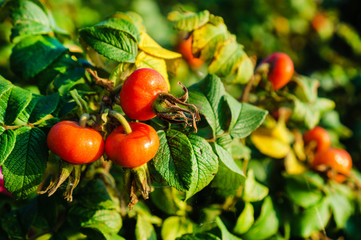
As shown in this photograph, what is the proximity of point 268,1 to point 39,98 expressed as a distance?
284 centimetres

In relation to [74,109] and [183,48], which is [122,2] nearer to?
[183,48]

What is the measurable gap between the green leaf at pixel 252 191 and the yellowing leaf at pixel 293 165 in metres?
0.26

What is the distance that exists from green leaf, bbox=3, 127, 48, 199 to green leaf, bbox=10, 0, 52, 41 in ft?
1.54

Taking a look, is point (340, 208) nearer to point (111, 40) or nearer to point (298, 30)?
point (111, 40)

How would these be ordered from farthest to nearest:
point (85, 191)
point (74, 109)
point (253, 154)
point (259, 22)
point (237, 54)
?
point (259, 22) → point (253, 154) → point (237, 54) → point (85, 191) → point (74, 109)

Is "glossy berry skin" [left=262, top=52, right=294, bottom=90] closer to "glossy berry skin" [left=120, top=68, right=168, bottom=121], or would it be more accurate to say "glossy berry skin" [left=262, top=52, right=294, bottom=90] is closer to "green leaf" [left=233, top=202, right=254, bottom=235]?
"green leaf" [left=233, top=202, right=254, bottom=235]

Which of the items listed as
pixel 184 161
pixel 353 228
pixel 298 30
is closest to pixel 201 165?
pixel 184 161

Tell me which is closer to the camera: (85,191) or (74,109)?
(74,109)

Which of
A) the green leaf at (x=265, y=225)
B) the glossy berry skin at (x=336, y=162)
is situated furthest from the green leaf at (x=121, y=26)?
the glossy berry skin at (x=336, y=162)

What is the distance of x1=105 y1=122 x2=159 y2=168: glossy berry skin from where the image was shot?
712 mm

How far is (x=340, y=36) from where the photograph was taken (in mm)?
3518

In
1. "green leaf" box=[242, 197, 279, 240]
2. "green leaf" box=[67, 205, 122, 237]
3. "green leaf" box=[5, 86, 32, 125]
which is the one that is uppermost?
"green leaf" box=[5, 86, 32, 125]

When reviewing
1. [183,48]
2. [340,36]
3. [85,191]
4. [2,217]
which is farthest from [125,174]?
[340,36]

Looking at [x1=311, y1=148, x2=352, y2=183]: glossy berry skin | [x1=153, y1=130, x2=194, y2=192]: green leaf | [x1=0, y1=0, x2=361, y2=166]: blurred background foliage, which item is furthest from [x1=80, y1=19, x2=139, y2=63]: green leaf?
[x1=0, y1=0, x2=361, y2=166]: blurred background foliage
